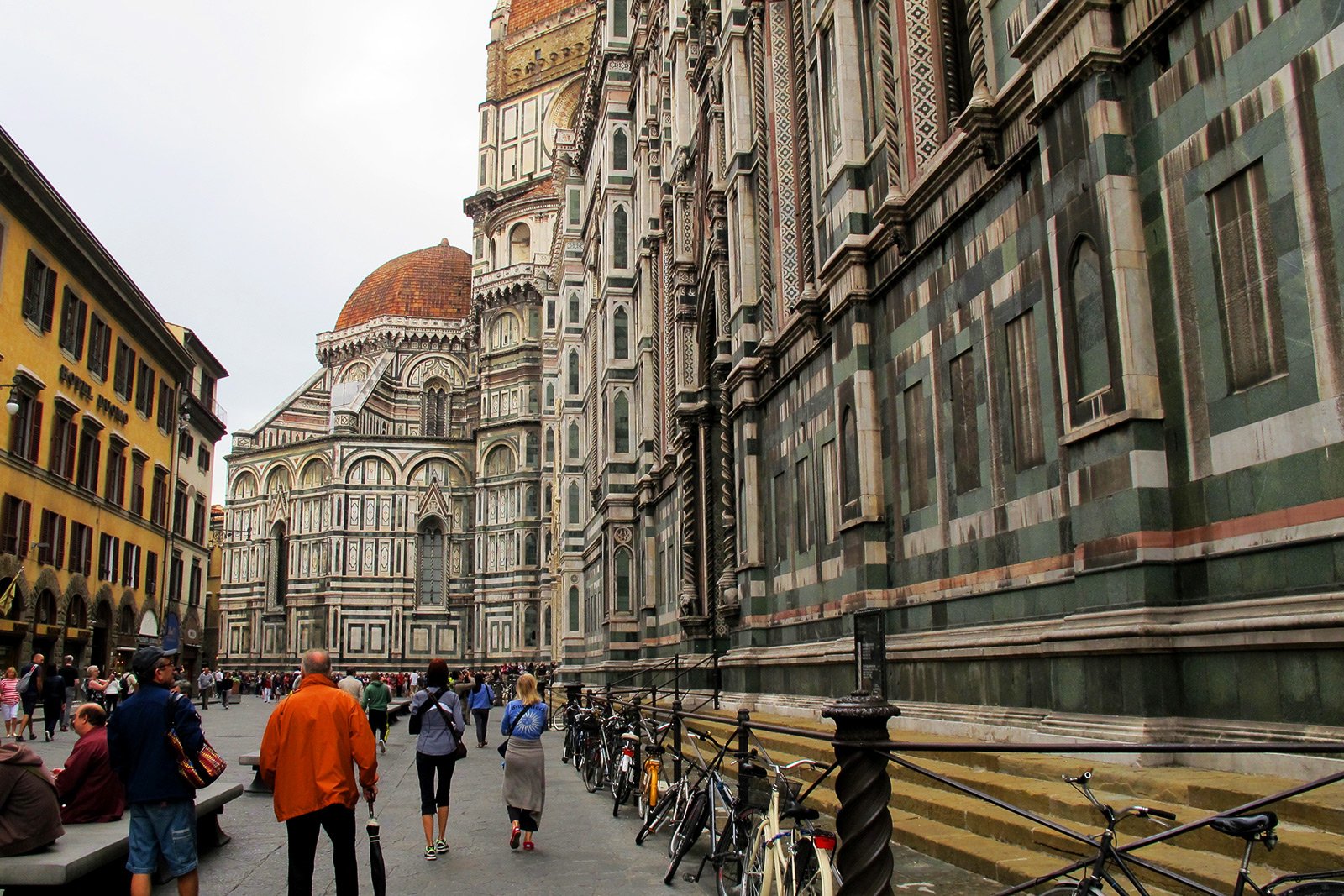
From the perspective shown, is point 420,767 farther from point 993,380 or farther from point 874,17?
point 874,17

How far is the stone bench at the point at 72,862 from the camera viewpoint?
287 inches

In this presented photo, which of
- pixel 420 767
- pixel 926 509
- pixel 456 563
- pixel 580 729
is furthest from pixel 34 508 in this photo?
pixel 456 563

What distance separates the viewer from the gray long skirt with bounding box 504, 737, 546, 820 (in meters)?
10.7

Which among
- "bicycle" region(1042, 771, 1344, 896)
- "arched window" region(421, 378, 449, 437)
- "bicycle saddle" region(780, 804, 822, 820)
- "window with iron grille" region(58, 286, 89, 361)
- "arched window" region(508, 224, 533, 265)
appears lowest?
"bicycle saddle" region(780, 804, 822, 820)

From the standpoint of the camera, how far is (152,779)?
723cm

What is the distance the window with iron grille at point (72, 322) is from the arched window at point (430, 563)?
1661 inches

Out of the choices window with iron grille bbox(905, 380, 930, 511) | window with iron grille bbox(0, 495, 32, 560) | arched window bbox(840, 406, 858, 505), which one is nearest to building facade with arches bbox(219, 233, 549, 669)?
window with iron grille bbox(0, 495, 32, 560)

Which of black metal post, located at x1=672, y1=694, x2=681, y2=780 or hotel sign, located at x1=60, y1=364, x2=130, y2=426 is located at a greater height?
hotel sign, located at x1=60, y1=364, x2=130, y2=426

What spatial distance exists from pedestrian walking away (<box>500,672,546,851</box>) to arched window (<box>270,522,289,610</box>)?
69.8 m

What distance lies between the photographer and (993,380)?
1099 cm

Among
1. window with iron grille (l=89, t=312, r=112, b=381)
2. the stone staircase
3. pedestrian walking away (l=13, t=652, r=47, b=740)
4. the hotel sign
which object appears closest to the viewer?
the stone staircase

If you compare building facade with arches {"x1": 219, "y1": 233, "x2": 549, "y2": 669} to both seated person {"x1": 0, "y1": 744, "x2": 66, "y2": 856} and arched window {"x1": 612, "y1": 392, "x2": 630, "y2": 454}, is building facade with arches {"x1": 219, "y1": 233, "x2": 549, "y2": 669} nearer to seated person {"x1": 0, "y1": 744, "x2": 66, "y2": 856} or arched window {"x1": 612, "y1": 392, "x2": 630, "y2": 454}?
arched window {"x1": 612, "y1": 392, "x2": 630, "y2": 454}

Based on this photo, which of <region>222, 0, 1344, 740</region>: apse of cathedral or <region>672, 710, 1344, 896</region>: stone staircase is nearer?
<region>672, 710, 1344, 896</region>: stone staircase

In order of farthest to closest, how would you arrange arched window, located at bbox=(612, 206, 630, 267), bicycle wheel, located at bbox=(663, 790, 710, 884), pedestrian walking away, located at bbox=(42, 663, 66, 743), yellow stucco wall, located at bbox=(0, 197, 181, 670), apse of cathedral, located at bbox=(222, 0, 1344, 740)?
arched window, located at bbox=(612, 206, 630, 267) < yellow stucco wall, located at bbox=(0, 197, 181, 670) < pedestrian walking away, located at bbox=(42, 663, 66, 743) < bicycle wheel, located at bbox=(663, 790, 710, 884) < apse of cathedral, located at bbox=(222, 0, 1344, 740)
